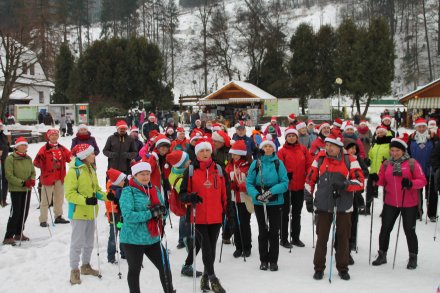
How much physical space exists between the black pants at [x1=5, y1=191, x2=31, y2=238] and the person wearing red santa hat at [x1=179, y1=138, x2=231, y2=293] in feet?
12.3

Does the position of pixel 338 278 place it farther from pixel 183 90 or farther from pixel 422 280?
pixel 183 90

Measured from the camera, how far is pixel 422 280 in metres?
5.49

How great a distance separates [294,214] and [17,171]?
184 inches

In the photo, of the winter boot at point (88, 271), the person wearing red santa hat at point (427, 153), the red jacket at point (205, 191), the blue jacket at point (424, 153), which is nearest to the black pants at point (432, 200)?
the person wearing red santa hat at point (427, 153)

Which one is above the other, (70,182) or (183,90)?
(183,90)

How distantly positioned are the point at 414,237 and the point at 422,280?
0.64 meters

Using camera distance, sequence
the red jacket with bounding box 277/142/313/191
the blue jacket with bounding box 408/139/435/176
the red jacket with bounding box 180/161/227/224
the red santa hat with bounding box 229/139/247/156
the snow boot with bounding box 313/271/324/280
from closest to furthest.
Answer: the red jacket with bounding box 180/161/227/224, the snow boot with bounding box 313/271/324/280, the red santa hat with bounding box 229/139/247/156, the red jacket with bounding box 277/142/313/191, the blue jacket with bounding box 408/139/435/176

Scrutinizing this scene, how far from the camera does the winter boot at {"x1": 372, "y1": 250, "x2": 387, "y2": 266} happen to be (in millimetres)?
6047

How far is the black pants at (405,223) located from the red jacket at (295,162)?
4.26 feet

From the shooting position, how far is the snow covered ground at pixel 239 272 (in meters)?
5.32

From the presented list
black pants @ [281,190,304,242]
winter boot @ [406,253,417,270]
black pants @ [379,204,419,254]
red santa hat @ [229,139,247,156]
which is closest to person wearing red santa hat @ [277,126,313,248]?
black pants @ [281,190,304,242]

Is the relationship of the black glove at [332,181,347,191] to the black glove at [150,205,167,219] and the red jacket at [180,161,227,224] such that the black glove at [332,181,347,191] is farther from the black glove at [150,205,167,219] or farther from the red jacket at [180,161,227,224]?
the black glove at [150,205,167,219]

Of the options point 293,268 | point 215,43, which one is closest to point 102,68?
point 215,43

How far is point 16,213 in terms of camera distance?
7.30m
